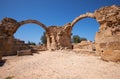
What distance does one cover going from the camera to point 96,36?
8148mm

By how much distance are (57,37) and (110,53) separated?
1164 cm

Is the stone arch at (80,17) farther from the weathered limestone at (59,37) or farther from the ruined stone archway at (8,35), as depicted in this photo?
the ruined stone archway at (8,35)

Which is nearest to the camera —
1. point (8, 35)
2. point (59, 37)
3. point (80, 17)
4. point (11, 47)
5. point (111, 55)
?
point (111, 55)

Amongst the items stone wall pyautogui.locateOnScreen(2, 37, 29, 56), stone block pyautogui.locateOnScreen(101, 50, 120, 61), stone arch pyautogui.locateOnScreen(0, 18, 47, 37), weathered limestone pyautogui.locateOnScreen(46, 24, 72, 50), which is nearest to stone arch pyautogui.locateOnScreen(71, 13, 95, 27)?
weathered limestone pyautogui.locateOnScreen(46, 24, 72, 50)

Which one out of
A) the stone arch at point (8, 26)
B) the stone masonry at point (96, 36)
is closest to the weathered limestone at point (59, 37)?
the stone masonry at point (96, 36)

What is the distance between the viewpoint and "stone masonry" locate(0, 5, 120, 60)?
21.9ft

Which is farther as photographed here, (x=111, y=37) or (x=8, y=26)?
(x=8, y=26)

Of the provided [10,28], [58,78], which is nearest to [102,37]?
[58,78]

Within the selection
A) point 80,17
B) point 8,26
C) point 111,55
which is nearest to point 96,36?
point 111,55

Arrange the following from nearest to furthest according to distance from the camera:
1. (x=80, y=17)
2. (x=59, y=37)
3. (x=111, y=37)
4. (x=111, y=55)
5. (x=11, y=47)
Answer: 1. (x=111, y=55)
2. (x=111, y=37)
3. (x=11, y=47)
4. (x=80, y=17)
5. (x=59, y=37)

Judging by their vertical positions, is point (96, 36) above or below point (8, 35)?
below

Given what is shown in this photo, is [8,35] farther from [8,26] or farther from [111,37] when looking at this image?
[111,37]

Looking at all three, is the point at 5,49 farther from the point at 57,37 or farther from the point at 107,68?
the point at 107,68

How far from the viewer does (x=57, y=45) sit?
17422mm
